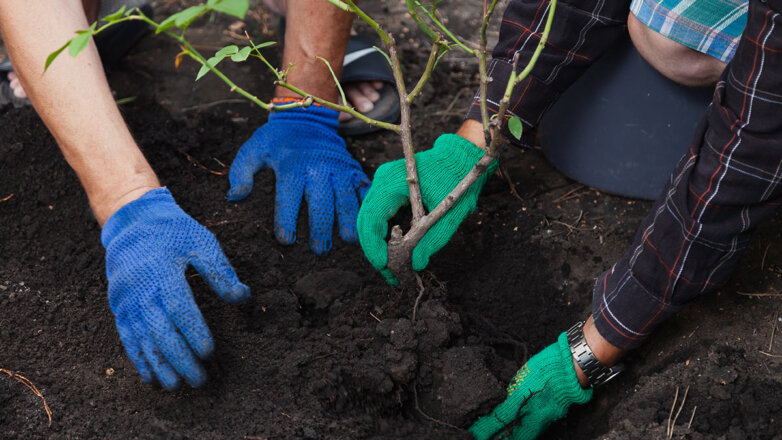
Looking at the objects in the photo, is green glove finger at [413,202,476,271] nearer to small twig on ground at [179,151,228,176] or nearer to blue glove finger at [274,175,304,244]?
blue glove finger at [274,175,304,244]

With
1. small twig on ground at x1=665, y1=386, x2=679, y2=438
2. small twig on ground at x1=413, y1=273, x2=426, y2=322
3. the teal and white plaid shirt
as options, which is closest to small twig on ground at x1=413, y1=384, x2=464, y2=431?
small twig on ground at x1=413, y1=273, x2=426, y2=322

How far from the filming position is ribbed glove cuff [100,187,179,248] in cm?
143

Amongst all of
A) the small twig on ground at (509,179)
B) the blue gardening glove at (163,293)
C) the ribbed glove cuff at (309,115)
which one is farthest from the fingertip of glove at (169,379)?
the small twig on ground at (509,179)

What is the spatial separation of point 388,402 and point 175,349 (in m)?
0.44

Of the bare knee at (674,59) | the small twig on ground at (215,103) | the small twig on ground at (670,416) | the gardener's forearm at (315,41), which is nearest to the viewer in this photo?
the small twig on ground at (670,416)

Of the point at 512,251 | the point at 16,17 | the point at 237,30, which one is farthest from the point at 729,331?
the point at 237,30

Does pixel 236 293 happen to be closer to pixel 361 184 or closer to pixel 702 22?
pixel 361 184

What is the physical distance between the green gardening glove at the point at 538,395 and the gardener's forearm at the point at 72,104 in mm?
935

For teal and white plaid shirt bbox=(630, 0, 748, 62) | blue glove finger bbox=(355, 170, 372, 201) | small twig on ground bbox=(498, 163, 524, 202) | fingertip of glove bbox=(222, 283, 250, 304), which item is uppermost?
teal and white plaid shirt bbox=(630, 0, 748, 62)

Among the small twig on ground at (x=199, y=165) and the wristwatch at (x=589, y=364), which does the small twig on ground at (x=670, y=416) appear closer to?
the wristwatch at (x=589, y=364)

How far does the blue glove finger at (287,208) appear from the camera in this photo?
1.68 m

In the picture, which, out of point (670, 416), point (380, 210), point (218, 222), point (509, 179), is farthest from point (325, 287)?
point (670, 416)

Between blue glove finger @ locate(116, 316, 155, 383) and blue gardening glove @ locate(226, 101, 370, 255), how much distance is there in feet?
1.54

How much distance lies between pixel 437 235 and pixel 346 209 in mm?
305
